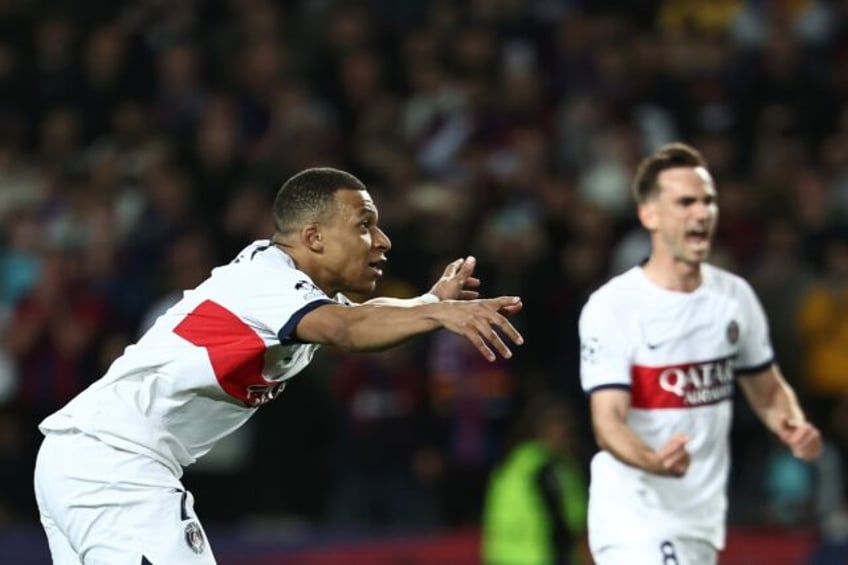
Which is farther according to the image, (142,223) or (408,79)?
(408,79)

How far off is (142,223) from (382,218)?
6.31 ft

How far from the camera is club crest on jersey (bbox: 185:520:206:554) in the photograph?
20.4 feet

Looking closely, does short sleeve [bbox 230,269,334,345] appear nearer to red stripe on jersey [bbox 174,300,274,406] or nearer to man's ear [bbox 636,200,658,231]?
red stripe on jersey [bbox 174,300,274,406]

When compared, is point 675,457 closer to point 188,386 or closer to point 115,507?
point 188,386

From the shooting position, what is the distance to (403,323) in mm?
5715

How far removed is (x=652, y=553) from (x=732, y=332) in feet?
3.49

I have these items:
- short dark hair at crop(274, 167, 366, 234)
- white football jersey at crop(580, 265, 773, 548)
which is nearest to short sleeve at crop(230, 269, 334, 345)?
short dark hair at crop(274, 167, 366, 234)

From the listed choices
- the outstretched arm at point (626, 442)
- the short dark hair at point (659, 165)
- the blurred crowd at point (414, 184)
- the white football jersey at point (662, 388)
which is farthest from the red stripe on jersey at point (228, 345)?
the blurred crowd at point (414, 184)

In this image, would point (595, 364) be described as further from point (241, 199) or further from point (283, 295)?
point (241, 199)

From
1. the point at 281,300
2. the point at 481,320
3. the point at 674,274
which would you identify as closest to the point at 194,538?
the point at 281,300

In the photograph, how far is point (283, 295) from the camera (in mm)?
6055

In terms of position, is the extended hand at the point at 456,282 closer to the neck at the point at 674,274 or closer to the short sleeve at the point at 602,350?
the short sleeve at the point at 602,350

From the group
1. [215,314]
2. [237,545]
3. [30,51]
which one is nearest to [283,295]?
[215,314]

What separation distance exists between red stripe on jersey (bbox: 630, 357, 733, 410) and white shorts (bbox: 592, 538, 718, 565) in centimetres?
57
